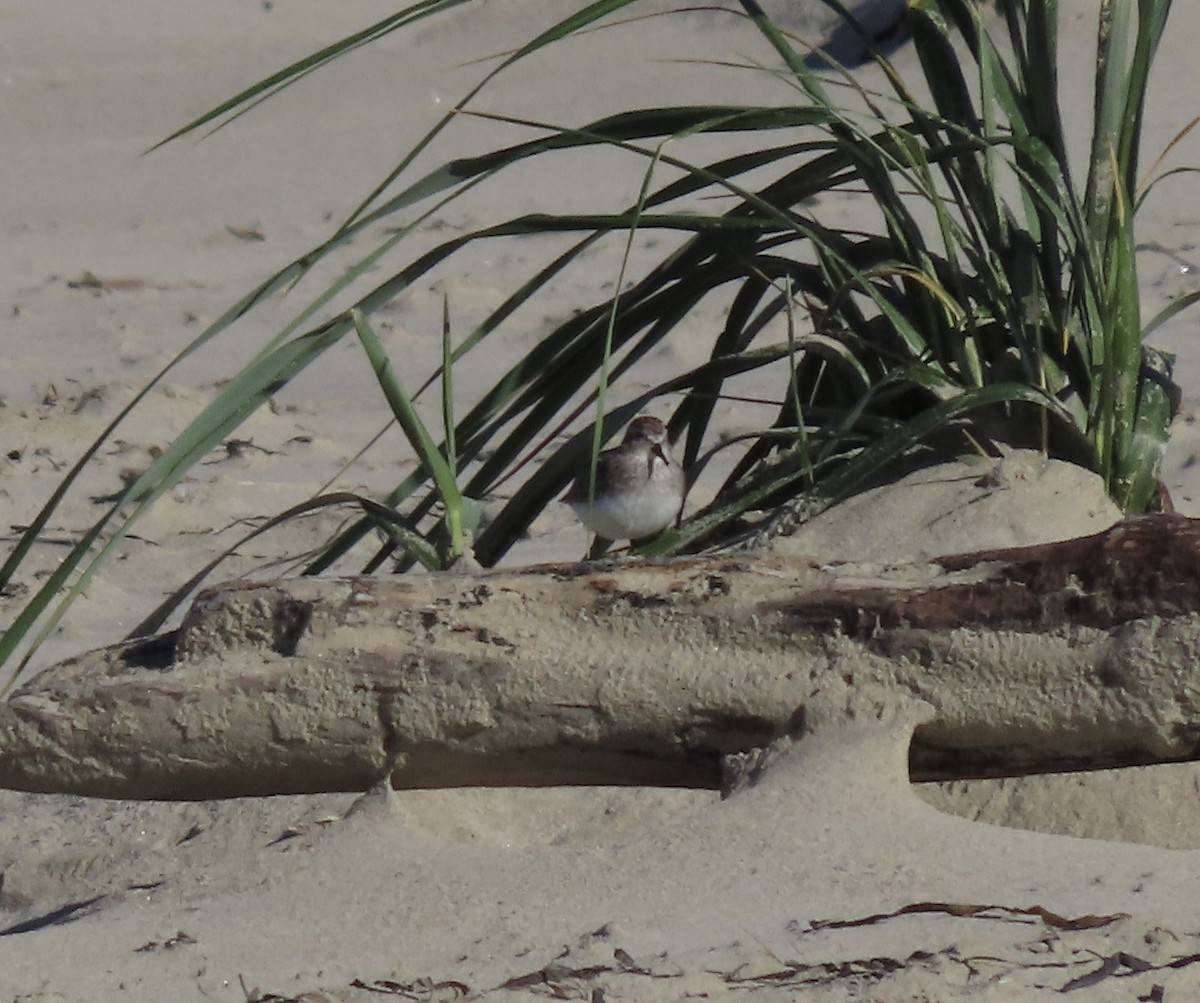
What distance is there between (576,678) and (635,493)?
1.67 m

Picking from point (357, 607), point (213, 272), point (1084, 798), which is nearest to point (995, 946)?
point (1084, 798)

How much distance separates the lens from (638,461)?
397 cm

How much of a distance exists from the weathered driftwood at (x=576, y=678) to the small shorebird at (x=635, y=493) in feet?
4.73

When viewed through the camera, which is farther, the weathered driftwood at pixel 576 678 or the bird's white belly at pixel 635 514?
the bird's white belly at pixel 635 514

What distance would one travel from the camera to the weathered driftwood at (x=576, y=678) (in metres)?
2.18

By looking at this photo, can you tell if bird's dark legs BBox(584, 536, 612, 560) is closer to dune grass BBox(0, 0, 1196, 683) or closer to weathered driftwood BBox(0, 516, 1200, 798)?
dune grass BBox(0, 0, 1196, 683)

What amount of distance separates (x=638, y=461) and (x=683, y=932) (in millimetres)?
2088

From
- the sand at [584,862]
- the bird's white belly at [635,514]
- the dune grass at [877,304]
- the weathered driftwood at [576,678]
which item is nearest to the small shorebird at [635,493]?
the bird's white belly at [635,514]

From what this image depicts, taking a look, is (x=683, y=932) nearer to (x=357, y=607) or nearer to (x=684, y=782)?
(x=684, y=782)

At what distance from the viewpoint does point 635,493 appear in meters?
3.89

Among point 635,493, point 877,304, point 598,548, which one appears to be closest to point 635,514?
point 635,493

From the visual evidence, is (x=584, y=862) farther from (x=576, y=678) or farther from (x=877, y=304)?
(x=877, y=304)

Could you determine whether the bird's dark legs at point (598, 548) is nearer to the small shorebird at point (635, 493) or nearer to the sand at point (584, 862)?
the small shorebird at point (635, 493)

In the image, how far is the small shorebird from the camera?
3.81 meters
